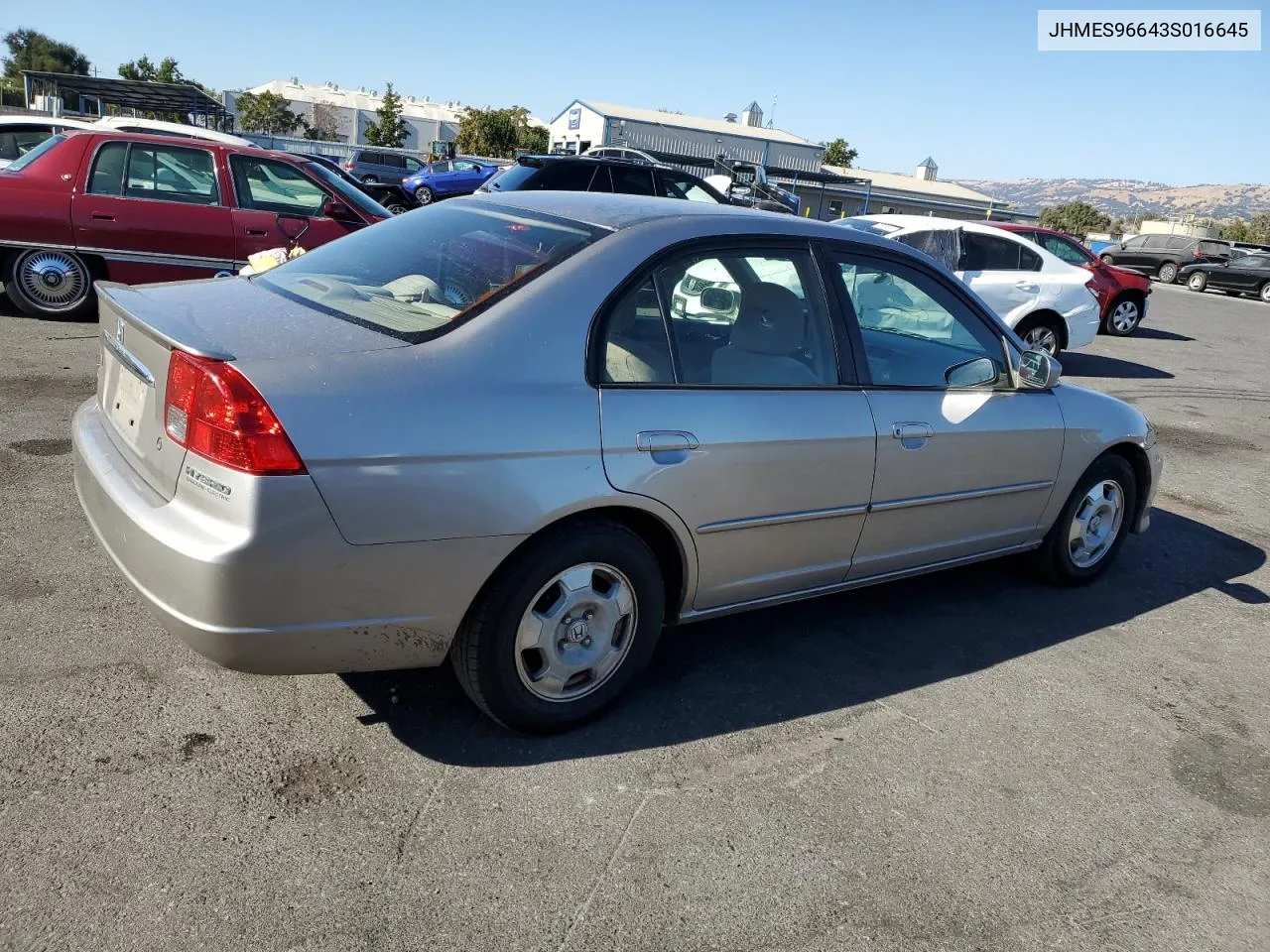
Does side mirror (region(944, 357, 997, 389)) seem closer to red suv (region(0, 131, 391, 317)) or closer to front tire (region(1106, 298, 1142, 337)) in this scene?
red suv (region(0, 131, 391, 317))

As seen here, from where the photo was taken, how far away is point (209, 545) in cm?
243

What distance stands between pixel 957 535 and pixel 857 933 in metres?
2.02

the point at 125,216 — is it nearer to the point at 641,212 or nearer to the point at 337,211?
the point at 337,211

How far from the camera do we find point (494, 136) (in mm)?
62594

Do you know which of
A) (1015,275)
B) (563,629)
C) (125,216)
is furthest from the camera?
(1015,275)

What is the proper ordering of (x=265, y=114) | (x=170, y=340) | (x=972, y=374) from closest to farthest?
(x=170, y=340) < (x=972, y=374) < (x=265, y=114)

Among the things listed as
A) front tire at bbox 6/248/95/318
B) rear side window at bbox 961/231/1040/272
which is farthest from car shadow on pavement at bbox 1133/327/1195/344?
front tire at bbox 6/248/95/318

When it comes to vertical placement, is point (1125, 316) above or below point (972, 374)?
above

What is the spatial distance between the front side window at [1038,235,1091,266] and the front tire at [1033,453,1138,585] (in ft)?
29.5

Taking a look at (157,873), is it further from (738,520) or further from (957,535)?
(957,535)

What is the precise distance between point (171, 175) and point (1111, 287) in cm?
1282

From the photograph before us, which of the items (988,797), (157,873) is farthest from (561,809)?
(988,797)

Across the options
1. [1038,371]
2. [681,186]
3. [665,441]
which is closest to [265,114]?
[681,186]

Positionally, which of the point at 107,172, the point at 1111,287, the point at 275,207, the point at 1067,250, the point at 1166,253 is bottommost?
the point at 275,207
